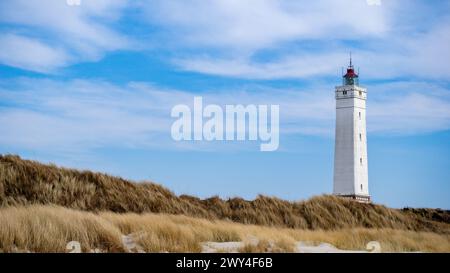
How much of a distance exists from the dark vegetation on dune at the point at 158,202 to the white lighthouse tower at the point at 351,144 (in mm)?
18824

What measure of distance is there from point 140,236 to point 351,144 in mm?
26314

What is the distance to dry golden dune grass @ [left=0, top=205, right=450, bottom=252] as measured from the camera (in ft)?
23.3

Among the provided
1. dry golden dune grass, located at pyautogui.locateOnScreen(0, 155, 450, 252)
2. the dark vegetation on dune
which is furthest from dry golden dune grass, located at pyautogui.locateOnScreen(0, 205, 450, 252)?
the dark vegetation on dune

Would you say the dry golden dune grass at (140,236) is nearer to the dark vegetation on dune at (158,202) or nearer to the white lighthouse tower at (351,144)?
the dark vegetation on dune at (158,202)

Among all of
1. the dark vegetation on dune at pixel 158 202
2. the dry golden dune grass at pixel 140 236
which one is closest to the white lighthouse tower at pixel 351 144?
the dark vegetation on dune at pixel 158 202

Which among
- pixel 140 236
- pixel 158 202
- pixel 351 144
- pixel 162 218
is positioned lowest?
pixel 140 236

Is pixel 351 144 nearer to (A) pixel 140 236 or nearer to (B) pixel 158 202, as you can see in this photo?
(B) pixel 158 202

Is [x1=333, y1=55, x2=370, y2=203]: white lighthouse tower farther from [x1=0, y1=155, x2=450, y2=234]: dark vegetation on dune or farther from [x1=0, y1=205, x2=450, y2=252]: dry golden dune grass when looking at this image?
[x1=0, y1=205, x2=450, y2=252]: dry golden dune grass

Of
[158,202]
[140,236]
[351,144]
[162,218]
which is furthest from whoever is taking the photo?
[351,144]

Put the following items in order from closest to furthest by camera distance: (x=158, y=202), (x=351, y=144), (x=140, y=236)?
(x=140, y=236), (x=158, y=202), (x=351, y=144)

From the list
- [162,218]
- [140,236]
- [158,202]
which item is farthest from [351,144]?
[140,236]

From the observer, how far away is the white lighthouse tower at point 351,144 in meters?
32.7

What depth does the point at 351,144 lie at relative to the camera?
3300 cm

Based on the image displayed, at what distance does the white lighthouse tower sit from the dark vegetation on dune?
18824 mm
